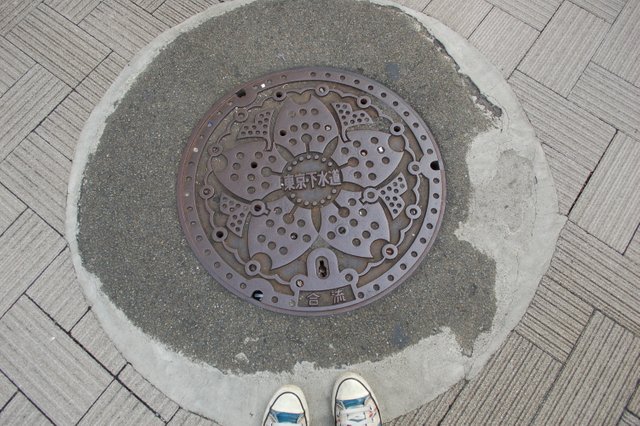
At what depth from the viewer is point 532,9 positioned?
2.46 m

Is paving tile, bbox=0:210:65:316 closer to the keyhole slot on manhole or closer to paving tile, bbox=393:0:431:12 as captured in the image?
the keyhole slot on manhole

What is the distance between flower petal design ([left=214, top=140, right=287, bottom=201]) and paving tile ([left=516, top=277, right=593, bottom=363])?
1260mm

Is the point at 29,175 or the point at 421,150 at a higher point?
the point at 421,150

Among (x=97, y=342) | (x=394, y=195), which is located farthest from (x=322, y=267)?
(x=97, y=342)

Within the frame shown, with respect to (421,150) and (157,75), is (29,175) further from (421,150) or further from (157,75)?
(421,150)

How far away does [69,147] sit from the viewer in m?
2.22

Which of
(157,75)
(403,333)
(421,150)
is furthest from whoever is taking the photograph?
(157,75)

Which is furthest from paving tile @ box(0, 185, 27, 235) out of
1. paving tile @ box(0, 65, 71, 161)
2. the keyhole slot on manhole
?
the keyhole slot on manhole

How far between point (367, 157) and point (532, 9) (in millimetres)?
1302

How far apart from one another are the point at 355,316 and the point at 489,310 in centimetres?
58

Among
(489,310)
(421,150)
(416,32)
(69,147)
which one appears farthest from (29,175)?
(489,310)

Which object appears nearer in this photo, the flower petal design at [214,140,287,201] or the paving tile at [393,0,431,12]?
the flower petal design at [214,140,287,201]

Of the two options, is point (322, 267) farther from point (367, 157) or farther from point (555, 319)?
point (555, 319)

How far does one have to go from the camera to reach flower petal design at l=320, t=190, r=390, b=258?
200 cm
